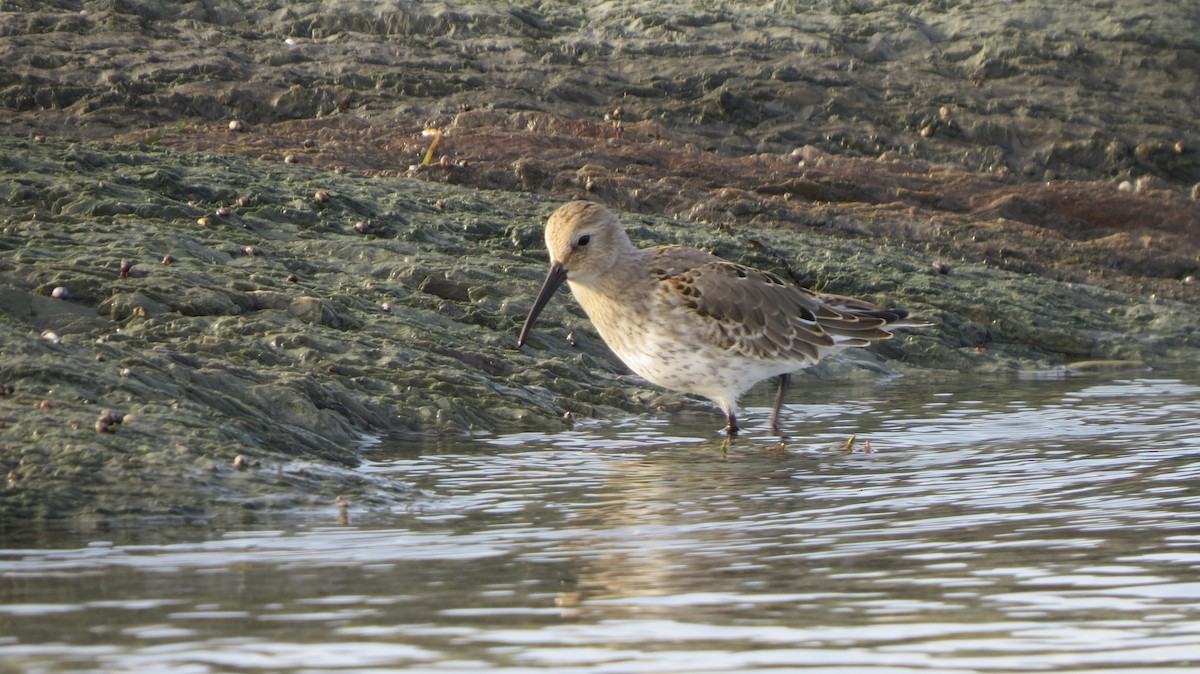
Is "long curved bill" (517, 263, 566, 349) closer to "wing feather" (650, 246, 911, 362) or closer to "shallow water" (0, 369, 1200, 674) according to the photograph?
"wing feather" (650, 246, 911, 362)

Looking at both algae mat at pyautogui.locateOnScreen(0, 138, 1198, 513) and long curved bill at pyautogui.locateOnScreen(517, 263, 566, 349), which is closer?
algae mat at pyautogui.locateOnScreen(0, 138, 1198, 513)

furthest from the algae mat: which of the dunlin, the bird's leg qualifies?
the bird's leg

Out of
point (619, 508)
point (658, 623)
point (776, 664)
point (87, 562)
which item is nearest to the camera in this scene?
point (776, 664)

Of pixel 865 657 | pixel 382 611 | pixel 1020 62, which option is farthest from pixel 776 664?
pixel 1020 62

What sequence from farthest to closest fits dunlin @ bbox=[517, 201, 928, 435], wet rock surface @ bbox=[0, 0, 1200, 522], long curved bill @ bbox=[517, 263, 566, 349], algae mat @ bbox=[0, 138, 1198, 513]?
long curved bill @ bbox=[517, 263, 566, 349] → dunlin @ bbox=[517, 201, 928, 435] → wet rock surface @ bbox=[0, 0, 1200, 522] → algae mat @ bbox=[0, 138, 1198, 513]

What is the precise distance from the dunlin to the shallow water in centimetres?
87

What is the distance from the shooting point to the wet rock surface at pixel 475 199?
7523 mm

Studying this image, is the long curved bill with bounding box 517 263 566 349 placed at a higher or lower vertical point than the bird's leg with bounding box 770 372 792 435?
higher

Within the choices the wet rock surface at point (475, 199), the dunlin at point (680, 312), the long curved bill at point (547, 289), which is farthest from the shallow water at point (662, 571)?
Answer: the long curved bill at point (547, 289)

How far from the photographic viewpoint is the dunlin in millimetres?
8984

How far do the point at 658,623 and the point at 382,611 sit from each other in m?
0.77

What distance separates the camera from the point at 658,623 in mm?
4559

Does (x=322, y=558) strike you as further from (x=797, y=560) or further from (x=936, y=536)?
(x=936, y=536)

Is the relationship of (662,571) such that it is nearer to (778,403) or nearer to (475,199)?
(778,403)
